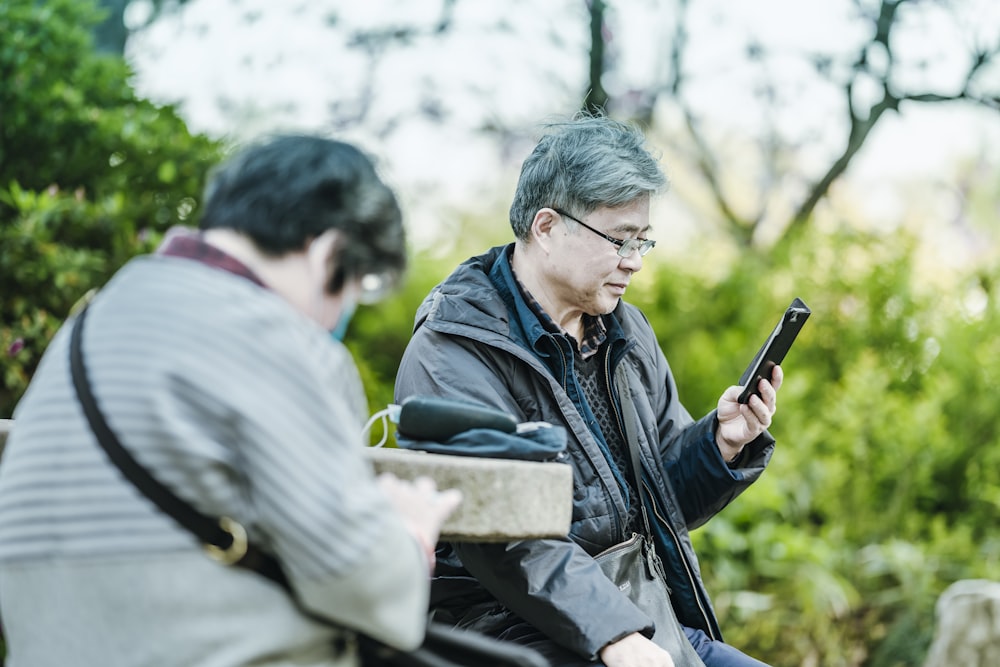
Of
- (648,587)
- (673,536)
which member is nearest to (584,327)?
(673,536)

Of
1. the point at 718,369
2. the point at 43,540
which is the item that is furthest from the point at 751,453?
the point at 718,369

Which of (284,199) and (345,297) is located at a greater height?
(284,199)

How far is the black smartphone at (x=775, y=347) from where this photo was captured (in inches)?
105

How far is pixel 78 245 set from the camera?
4973 millimetres

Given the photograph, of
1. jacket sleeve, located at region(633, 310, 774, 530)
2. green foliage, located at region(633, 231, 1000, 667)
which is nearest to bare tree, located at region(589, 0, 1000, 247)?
green foliage, located at region(633, 231, 1000, 667)

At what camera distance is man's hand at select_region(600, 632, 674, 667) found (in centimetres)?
233

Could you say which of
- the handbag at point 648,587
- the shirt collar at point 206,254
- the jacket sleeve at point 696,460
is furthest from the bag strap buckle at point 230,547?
the jacket sleeve at point 696,460

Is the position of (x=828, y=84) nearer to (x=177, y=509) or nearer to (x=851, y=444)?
(x=851, y=444)

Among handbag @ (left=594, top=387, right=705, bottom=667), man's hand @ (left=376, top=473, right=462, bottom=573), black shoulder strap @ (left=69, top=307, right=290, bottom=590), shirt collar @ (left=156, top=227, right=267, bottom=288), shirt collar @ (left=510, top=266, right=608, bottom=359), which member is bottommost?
handbag @ (left=594, top=387, right=705, bottom=667)

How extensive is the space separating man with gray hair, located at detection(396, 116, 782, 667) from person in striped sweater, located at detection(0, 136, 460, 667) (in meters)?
0.84

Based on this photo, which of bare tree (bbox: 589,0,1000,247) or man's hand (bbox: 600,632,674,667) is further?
bare tree (bbox: 589,0,1000,247)

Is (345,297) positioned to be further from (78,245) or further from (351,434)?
(78,245)

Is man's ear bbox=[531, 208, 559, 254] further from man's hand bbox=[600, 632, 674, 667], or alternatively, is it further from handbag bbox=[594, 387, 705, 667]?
man's hand bbox=[600, 632, 674, 667]

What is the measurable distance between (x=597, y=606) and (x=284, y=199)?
1.22 metres
